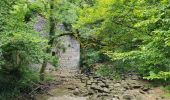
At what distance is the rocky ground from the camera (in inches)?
781

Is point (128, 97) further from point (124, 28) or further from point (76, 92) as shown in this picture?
point (124, 28)

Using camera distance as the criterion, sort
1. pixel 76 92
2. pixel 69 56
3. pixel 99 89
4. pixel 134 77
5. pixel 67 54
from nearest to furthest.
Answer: pixel 76 92 → pixel 99 89 → pixel 134 77 → pixel 69 56 → pixel 67 54

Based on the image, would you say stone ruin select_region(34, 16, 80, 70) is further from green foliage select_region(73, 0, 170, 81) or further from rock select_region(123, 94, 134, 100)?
green foliage select_region(73, 0, 170, 81)

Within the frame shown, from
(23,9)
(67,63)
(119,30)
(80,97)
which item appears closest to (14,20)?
(23,9)

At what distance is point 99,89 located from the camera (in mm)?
21234

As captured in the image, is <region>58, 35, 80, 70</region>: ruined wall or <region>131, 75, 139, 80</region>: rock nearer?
<region>131, 75, 139, 80</region>: rock

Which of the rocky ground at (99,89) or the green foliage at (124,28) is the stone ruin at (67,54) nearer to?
the rocky ground at (99,89)

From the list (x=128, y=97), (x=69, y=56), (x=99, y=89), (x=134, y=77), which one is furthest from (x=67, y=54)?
(x=128, y=97)

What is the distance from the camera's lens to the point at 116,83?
22484 mm

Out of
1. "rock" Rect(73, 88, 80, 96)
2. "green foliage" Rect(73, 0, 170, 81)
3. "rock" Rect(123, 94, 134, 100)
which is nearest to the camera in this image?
"green foliage" Rect(73, 0, 170, 81)

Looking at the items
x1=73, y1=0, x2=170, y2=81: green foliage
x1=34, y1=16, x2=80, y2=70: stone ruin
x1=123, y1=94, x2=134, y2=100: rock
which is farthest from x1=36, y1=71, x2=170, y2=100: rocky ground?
x1=73, y1=0, x2=170, y2=81: green foliage

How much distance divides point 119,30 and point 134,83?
30.7 feet

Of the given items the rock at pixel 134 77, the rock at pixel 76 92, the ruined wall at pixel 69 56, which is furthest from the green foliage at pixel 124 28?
the ruined wall at pixel 69 56

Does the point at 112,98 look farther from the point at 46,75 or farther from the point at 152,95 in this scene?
the point at 46,75
